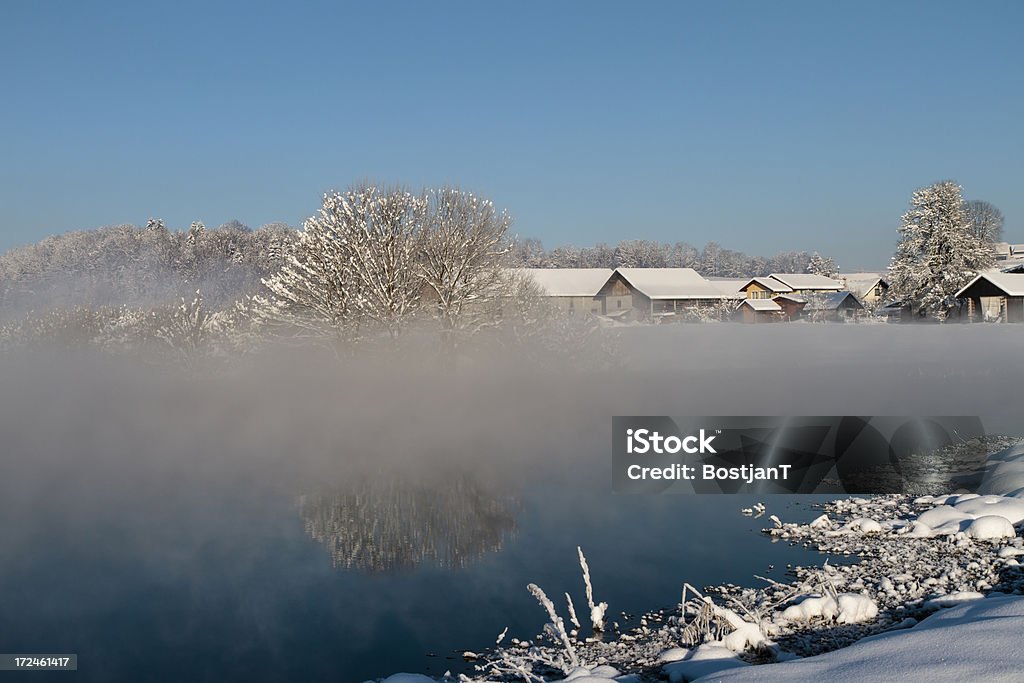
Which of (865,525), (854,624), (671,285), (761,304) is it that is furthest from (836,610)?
(761,304)

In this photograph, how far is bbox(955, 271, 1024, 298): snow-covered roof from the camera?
7206cm

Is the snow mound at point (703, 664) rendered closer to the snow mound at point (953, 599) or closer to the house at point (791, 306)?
the snow mound at point (953, 599)

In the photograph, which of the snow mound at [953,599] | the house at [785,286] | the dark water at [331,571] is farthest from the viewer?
the house at [785,286]

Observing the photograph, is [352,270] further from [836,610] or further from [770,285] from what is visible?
[770,285]

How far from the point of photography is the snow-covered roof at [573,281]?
103 metres

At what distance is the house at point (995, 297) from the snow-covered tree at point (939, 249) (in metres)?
2.64

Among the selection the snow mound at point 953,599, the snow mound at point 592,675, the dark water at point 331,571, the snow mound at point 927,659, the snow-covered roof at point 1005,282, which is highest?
the snow-covered roof at point 1005,282

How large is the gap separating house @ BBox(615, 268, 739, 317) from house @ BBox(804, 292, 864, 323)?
9835 millimetres

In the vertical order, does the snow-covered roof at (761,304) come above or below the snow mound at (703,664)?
above

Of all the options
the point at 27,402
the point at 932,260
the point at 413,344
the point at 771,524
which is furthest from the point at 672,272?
the point at 771,524

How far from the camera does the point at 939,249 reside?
3100 inches

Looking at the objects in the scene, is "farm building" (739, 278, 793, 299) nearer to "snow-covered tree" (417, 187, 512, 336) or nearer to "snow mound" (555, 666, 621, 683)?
"snow-covered tree" (417, 187, 512, 336)

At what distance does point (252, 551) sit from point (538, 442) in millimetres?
12305

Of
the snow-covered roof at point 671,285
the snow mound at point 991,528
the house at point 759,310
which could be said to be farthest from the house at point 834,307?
the snow mound at point 991,528
